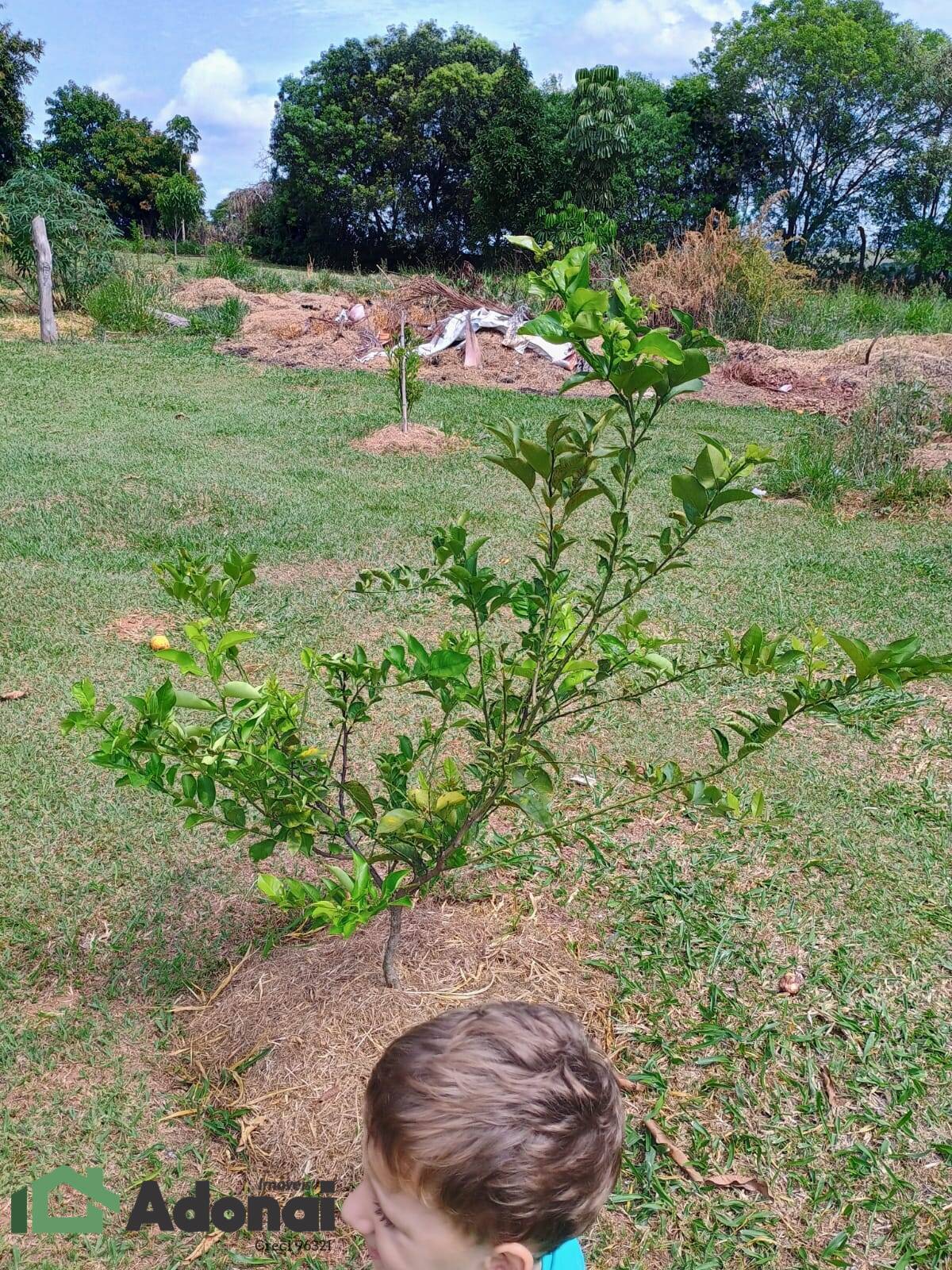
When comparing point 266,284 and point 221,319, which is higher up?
point 266,284

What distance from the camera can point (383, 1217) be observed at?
1114 mm

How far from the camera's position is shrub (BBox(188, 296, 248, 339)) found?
14094 mm

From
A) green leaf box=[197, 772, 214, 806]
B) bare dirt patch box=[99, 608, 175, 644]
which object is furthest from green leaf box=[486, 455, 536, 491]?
bare dirt patch box=[99, 608, 175, 644]

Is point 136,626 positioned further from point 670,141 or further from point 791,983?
point 670,141

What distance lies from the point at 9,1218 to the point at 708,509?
1.92 metres

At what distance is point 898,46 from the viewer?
30.6 meters

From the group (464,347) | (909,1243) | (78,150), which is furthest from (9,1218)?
(78,150)

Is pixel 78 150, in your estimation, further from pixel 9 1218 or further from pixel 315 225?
pixel 9 1218

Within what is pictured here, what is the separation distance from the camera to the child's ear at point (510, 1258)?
1.04 m

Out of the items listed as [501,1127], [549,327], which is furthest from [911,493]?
[501,1127]

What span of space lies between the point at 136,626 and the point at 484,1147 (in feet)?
12.6

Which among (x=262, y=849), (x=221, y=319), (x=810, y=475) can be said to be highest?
(x=221, y=319)

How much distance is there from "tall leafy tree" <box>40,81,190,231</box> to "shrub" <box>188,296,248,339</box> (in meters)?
24.9

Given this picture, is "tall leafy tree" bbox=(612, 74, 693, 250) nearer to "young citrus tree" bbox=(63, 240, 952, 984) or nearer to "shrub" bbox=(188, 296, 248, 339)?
"shrub" bbox=(188, 296, 248, 339)
